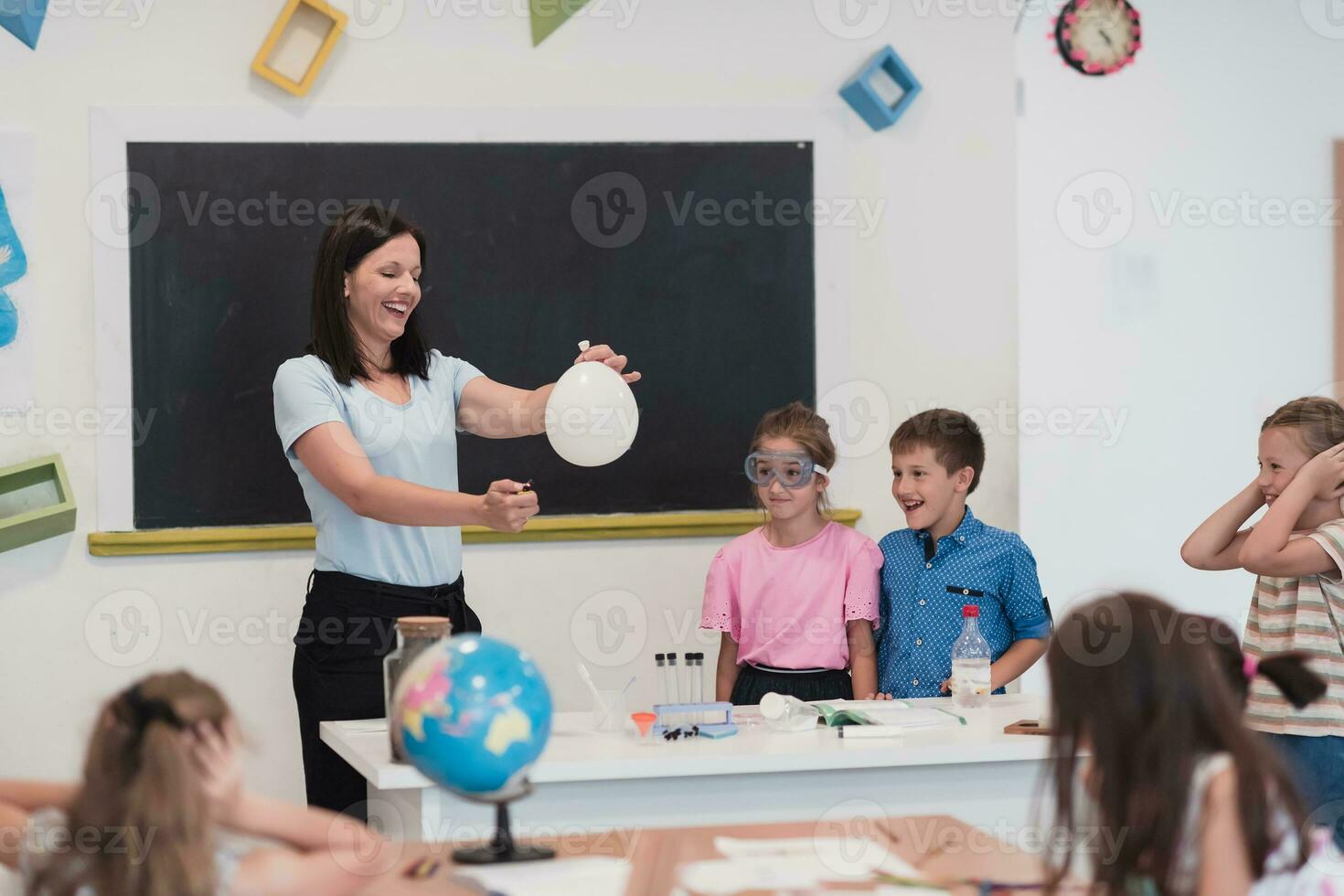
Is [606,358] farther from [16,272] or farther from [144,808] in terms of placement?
[144,808]

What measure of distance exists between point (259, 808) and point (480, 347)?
2.04 m

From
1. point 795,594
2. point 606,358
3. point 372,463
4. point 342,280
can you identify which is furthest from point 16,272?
point 795,594

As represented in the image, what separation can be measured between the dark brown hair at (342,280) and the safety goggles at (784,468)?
863 millimetres

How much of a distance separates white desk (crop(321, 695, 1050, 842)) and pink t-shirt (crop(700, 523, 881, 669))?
1.83ft

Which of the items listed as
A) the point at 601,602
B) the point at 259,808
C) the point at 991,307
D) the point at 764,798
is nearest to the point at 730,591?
the point at 601,602

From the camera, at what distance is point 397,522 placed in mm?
2518

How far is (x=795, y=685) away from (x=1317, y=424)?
3.89 feet

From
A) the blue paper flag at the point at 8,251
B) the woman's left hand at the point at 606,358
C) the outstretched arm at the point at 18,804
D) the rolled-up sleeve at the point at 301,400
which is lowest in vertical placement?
the outstretched arm at the point at 18,804

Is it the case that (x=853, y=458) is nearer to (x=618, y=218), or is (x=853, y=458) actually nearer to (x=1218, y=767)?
(x=618, y=218)

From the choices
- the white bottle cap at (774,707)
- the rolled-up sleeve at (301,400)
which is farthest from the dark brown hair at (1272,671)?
the rolled-up sleeve at (301,400)

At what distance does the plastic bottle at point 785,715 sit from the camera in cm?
249

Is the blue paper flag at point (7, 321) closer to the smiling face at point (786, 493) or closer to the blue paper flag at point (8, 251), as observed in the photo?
the blue paper flag at point (8, 251)

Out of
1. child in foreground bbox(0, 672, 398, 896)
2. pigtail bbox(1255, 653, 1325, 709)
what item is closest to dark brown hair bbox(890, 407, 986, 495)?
pigtail bbox(1255, 653, 1325, 709)

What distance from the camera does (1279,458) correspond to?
112 inches
